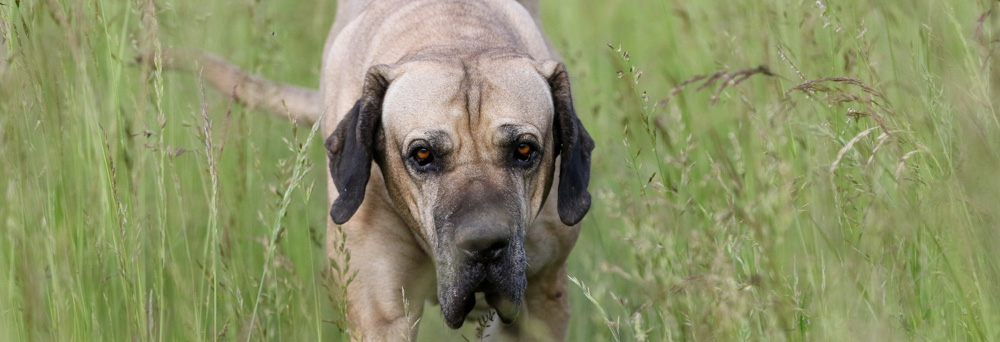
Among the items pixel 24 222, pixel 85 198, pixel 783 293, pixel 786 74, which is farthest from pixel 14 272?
pixel 786 74

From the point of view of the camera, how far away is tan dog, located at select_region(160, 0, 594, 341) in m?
3.07

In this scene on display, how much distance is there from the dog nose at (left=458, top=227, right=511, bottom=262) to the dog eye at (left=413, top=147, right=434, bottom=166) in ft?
1.26

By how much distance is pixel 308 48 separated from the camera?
6.96 m

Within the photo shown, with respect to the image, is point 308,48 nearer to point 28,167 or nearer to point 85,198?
point 85,198

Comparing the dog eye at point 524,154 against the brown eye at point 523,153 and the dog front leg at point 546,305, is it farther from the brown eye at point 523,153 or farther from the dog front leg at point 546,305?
the dog front leg at point 546,305

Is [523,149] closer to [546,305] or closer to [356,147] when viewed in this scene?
[356,147]

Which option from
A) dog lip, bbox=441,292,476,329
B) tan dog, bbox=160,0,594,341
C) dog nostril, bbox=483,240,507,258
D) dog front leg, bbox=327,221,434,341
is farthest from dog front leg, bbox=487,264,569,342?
dog nostril, bbox=483,240,507,258

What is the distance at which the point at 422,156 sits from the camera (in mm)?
3221

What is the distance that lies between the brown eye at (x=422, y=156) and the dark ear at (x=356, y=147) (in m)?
0.23

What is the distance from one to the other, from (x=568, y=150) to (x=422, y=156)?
543 mm

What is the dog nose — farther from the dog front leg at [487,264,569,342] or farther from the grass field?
the dog front leg at [487,264,569,342]

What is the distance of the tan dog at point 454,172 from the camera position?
3070mm

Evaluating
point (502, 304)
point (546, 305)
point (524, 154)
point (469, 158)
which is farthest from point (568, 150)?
point (546, 305)

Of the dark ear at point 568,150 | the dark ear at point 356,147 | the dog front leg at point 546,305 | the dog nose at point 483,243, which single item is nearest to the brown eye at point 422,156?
the dark ear at point 356,147
